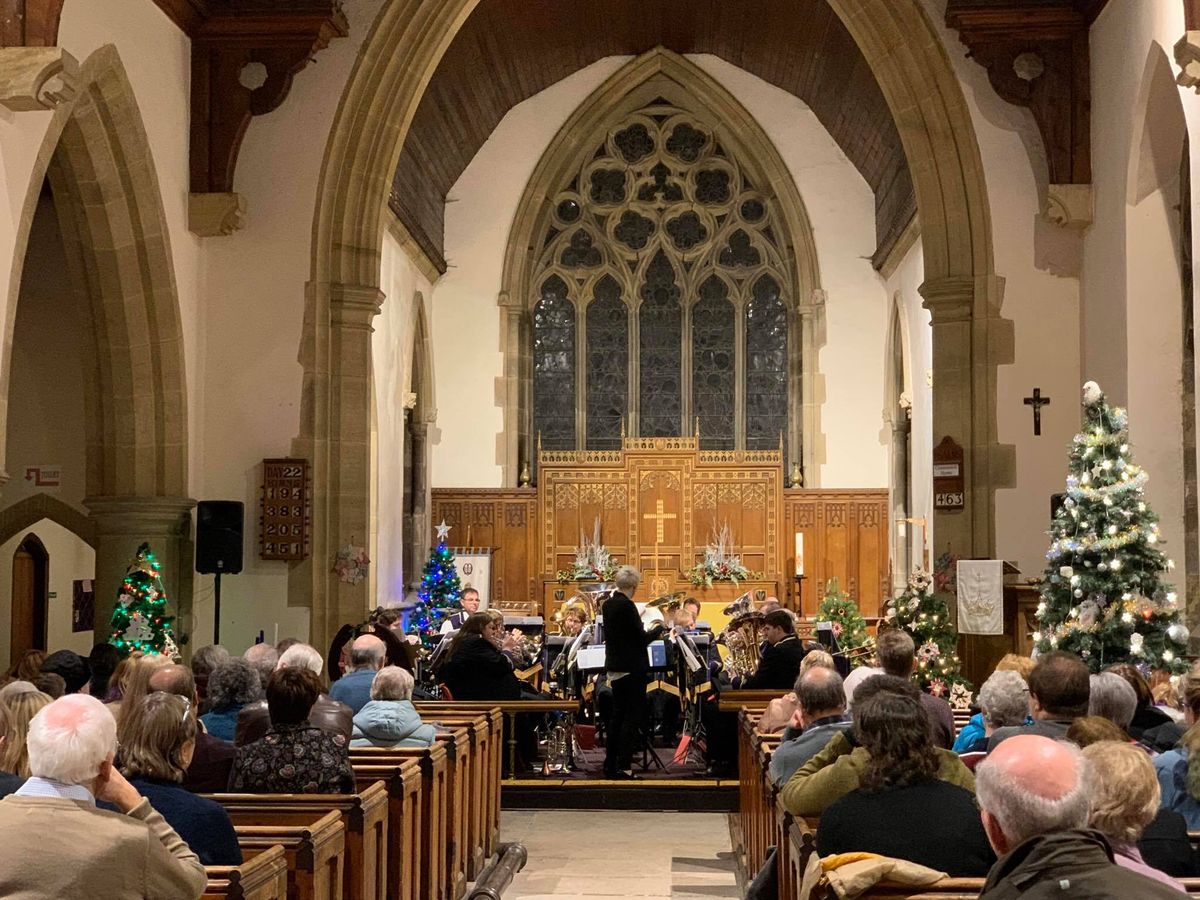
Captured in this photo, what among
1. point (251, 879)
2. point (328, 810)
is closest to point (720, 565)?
point (328, 810)

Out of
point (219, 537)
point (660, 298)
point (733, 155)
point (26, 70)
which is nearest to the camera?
point (26, 70)

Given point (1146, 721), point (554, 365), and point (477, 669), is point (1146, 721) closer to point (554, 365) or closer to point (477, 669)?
point (477, 669)

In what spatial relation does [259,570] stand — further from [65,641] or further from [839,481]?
[839,481]

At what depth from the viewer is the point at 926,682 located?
1030 centimetres

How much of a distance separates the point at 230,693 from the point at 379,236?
636 cm

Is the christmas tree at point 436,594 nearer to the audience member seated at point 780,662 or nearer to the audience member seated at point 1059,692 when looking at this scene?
the audience member seated at point 780,662

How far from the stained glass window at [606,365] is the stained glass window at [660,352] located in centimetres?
23

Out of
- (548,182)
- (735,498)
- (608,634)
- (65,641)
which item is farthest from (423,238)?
(608,634)

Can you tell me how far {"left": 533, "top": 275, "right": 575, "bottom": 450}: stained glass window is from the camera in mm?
19984

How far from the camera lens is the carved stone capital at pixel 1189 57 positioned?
23.9 ft

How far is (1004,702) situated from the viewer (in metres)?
5.30

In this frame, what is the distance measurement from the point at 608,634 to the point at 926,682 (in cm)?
225

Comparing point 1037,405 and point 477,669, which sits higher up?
point 1037,405

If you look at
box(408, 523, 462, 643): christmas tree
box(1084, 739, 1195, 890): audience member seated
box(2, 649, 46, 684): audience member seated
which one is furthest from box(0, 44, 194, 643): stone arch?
box(1084, 739, 1195, 890): audience member seated
